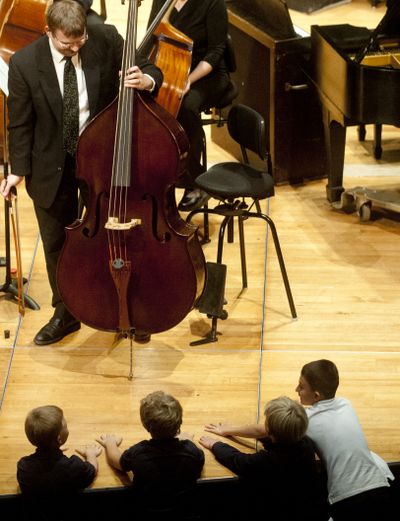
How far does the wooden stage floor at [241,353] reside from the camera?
4.51m

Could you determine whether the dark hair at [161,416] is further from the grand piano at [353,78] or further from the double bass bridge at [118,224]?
the grand piano at [353,78]

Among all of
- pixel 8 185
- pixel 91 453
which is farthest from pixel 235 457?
pixel 8 185

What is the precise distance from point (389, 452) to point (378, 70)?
7.60 feet

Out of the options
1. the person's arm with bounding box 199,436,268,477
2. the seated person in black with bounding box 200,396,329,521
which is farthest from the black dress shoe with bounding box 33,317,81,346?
the seated person in black with bounding box 200,396,329,521

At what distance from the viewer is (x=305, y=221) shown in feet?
20.4

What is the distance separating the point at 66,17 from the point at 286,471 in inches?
80.5

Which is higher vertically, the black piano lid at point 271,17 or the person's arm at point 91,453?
the black piano lid at point 271,17

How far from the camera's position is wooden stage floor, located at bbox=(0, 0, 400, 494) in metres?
4.51

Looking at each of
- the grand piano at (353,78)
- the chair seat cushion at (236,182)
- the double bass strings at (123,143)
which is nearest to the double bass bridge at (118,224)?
the double bass strings at (123,143)

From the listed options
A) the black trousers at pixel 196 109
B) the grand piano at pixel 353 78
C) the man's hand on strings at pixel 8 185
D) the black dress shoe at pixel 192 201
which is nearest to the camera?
the man's hand on strings at pixel 8 185

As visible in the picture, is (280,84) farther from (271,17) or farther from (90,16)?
(90,16)

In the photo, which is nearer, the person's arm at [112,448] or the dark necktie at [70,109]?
the person's arm at [112,448]

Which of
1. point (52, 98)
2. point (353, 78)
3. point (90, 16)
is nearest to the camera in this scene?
point (52, 98)

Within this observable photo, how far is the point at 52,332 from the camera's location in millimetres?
5031
